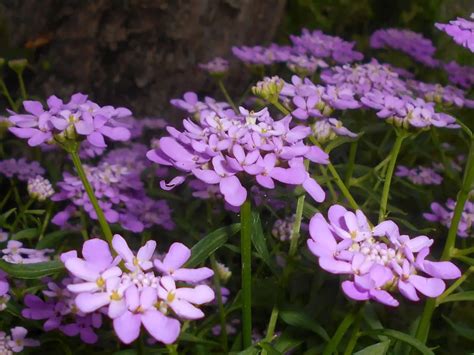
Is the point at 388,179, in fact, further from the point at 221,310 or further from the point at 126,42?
the point at 126,42

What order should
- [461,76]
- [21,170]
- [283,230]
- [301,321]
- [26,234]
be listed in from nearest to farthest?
1. [301,321]
2. [283,230]
3. [26,234]
4. [21,170]
5. [461,76]

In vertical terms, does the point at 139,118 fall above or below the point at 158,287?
below

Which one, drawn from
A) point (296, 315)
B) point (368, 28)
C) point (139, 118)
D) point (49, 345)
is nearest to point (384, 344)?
point (296, 315)

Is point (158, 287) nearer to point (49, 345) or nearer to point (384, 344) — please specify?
point (384, 344)

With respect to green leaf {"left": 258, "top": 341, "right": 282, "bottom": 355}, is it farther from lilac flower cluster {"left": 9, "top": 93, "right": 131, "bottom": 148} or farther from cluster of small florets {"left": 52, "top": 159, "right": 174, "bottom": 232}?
cluster of small florets {"left": 52, "top": 159, "right": 174, "bottom": 232}

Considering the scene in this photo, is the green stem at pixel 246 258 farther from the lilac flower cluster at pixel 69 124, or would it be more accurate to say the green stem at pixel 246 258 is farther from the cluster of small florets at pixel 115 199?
the cluster of small florets at pixel 115 199

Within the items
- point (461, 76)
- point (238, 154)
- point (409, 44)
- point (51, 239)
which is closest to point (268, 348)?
point (238, 154)
